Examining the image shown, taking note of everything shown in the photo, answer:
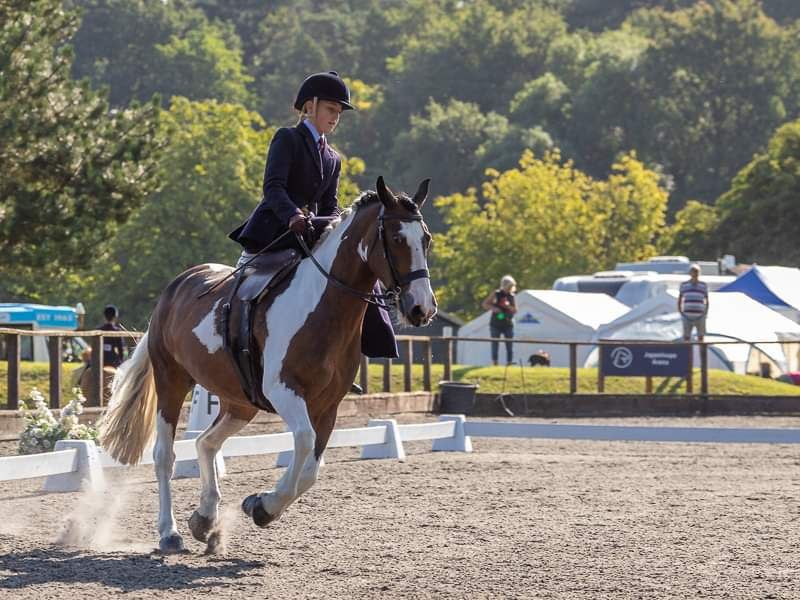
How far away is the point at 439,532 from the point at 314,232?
205 cm

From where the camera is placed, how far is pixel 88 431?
40.5 feet

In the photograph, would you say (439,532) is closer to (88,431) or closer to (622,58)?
(88,431)

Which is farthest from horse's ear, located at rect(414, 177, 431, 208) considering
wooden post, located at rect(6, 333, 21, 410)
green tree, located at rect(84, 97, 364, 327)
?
green tree, located at rect(84, 97, 364, 327)

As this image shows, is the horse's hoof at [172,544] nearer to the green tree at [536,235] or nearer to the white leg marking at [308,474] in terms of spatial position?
the white leg marking at [308,474]

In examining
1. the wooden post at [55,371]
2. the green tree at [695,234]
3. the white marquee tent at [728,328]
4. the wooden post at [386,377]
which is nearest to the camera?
→ the wooden post at [55,371]

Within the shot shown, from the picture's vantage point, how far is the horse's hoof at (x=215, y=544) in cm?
821

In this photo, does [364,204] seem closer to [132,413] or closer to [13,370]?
[132,413]

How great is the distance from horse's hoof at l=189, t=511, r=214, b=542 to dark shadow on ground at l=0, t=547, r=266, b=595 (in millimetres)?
248

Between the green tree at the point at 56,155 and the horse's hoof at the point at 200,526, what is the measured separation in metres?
16.5

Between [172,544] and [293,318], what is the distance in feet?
4.67

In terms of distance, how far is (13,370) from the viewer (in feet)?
52.1

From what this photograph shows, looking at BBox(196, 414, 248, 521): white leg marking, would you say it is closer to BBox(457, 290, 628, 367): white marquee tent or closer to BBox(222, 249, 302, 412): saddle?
BBox(222, 249, 302, 412): saddle

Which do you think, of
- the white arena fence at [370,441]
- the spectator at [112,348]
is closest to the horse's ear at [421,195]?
the white arena fence at [370,441]

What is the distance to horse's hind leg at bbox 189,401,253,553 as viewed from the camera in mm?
8305
